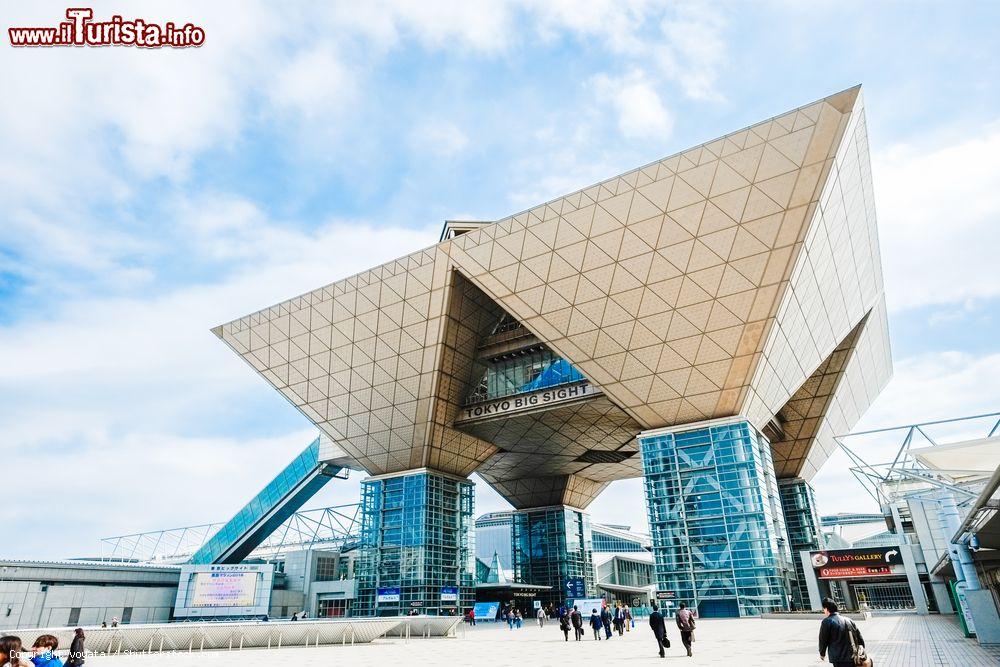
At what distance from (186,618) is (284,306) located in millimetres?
26898

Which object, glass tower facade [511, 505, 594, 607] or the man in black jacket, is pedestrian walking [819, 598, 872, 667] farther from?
glass tower facade [511, 505, 594, 607]

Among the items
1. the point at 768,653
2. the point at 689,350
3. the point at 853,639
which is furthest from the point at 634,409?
the point at 853,639

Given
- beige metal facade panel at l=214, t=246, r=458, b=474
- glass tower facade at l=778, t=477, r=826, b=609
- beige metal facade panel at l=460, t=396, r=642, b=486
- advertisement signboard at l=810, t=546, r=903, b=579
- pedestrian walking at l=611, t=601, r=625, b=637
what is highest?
beige metal facade panel at l=214, t=246, r=458, b=474

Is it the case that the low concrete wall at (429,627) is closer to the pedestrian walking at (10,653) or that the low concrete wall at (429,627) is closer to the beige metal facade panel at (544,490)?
the pedestrian walking at (10,653)

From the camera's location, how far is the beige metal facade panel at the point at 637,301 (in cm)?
2916

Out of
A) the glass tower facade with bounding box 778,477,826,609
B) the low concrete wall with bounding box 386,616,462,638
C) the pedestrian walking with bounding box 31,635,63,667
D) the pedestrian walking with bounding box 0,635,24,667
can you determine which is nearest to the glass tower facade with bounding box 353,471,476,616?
the low concrete wall with bounding box 386,616,462,638

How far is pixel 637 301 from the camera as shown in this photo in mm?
33219

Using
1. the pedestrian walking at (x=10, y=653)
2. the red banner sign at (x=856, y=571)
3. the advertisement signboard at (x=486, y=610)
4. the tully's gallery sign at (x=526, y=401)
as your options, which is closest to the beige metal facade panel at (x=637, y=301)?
the tully's gallery sign at (x=526, y=401)

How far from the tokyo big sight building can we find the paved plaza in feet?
38.9

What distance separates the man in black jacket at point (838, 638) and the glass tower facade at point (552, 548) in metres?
53.3

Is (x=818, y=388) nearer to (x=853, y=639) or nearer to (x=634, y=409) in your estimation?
(x=634, y=409)

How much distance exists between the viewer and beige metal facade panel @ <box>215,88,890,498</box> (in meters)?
29.2

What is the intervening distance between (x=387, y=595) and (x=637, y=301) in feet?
89.6

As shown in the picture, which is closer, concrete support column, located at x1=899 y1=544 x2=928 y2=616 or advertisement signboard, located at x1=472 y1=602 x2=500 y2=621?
concrete support column, located at x1=899 y1=544 x2=928 y2=616
